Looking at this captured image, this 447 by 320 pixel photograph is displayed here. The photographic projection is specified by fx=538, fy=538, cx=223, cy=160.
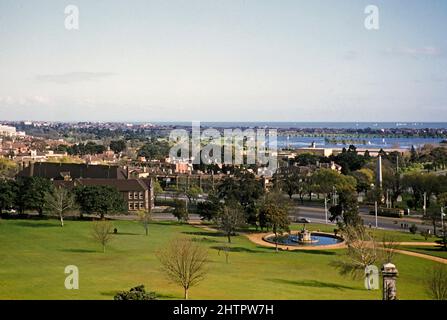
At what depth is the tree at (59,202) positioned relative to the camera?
33.0 metres

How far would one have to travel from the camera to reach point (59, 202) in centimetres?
3294

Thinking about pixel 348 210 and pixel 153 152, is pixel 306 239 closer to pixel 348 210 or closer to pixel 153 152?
pixel 348 210

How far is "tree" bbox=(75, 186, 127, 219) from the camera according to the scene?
33.6 metres

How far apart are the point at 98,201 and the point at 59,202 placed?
91.6 inches

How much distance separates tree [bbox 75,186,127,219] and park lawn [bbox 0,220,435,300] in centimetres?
268

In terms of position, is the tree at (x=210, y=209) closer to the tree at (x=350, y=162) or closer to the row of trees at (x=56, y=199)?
the row of trees at (x=56, y=199)

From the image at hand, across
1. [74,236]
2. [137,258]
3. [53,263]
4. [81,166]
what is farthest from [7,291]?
[81,166]

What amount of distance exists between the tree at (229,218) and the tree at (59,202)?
31.0 ft

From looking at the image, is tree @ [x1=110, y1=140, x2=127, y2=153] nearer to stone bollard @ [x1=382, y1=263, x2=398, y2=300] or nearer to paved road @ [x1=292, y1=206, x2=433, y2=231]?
paved road @ [x1=292, y1=206, x2=433, y2=231]

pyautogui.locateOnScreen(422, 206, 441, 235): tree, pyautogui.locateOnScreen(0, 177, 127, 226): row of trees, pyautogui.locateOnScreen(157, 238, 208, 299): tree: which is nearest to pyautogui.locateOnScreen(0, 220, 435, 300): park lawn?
pyautogui.locateOnScreen(157, 238, 208, 299): tree
